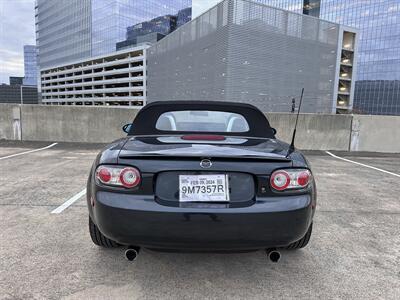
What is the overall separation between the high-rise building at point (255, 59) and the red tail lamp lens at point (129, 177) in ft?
139

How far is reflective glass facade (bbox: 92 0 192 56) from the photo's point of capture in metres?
95.2

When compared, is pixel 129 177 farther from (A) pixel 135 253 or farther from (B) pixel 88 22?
(B) pixel 88 22

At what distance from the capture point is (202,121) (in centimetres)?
351

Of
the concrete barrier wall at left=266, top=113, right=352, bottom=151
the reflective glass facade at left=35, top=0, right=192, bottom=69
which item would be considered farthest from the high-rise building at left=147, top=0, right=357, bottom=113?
the reflective glass facade at left=35, top=0, right=192, bottom=69

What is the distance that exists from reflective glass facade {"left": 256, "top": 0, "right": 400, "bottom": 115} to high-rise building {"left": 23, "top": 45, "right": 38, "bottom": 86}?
136 meters

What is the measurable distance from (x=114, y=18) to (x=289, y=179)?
104 meters

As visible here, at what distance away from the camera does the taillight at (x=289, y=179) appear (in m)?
2.26

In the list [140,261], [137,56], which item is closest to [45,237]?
[140,261]

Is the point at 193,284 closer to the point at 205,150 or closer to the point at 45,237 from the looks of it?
the point at 205,150

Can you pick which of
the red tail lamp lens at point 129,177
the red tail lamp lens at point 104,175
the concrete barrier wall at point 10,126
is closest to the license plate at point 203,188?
the red tail lamp lens at point 129,177

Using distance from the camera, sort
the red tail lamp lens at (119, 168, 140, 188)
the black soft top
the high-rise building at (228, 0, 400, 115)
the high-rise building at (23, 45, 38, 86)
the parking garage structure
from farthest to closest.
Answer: the high-rise building at (23, 45, 38, 86)
the parking garage structure
the high-rise building at (228, 0, 400, 115)
the black soft top
the red tail lamp lens at (119, 168, 140, 188)

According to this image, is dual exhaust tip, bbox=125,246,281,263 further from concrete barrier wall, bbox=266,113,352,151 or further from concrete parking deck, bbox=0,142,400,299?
concrete barrier wall, bbox=266,113,352,151

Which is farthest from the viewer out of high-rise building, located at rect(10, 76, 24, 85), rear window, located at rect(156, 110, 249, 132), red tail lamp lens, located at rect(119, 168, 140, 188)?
high-rise building, located at rect(10, 76, 24, 85)

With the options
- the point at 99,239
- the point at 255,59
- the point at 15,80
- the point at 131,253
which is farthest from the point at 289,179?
the point at 15,80
